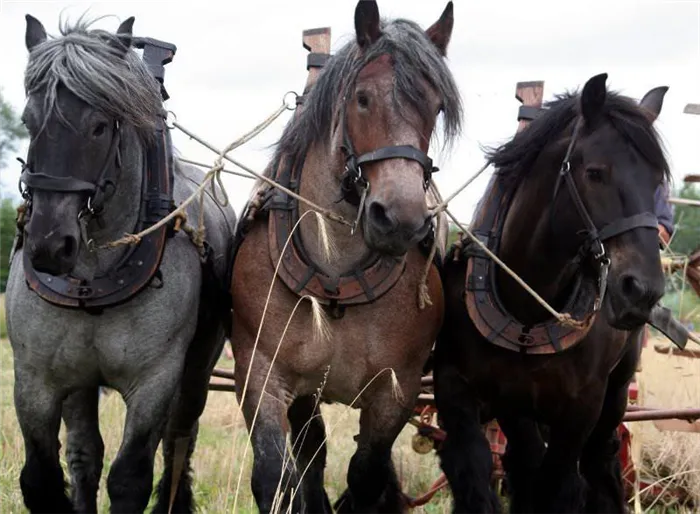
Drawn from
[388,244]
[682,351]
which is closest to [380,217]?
[388,244]

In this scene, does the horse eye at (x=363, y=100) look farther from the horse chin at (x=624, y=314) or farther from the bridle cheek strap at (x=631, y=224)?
the horse chin at (x=624, y=314)

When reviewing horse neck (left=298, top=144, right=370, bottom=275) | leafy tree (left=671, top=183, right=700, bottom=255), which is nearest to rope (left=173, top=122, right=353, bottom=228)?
horse neck (left=298, top=144, right=370, bottom=275)

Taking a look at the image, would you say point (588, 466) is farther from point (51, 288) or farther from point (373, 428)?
point (51, 288)

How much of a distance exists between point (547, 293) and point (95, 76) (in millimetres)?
1957

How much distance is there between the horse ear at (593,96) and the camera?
13.5 feet

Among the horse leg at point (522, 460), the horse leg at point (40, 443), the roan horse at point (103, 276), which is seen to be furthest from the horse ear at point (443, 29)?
the horse leg at point (40, 443)

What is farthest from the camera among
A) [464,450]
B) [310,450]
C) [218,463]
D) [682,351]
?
[218,463]

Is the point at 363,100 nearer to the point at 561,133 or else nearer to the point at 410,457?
the point at 561,133

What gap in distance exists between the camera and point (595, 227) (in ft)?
13.2

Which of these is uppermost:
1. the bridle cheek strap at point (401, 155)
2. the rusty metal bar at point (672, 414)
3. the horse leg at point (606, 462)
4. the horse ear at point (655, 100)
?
the horse ear at point (655, 100)

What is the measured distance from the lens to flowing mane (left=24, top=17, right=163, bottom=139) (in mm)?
3803

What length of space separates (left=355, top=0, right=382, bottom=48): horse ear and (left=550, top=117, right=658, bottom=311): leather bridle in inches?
33.8

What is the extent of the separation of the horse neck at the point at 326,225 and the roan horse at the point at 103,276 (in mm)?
476

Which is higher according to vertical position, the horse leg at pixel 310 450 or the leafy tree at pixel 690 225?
the leafy tree at pixel 690 225
